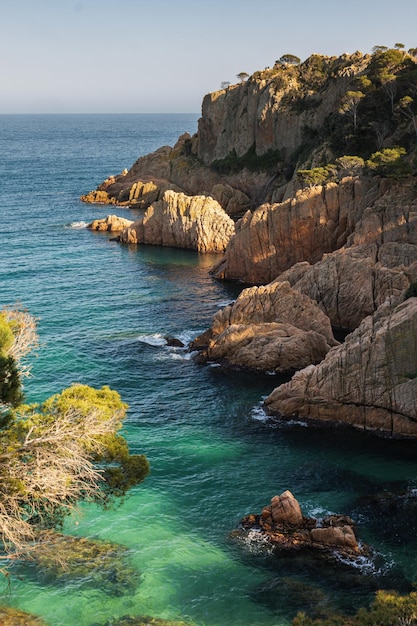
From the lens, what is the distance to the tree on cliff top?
2184 cm

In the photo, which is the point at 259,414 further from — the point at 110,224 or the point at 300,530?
the point at 110,224

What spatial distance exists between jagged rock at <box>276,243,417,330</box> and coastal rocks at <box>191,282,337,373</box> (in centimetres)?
464

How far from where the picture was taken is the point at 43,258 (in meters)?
83.1

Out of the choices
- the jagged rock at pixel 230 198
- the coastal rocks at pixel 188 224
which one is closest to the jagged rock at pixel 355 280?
the coastal rocks at pixel 188 224

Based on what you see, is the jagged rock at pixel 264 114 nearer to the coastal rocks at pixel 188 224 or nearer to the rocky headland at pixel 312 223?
the rocky headland at pixel 312 223

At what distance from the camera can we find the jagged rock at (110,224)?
333 feet

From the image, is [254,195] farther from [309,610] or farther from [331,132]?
[309,610]

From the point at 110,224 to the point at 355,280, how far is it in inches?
2137

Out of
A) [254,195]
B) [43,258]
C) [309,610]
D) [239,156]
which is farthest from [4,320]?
[239,156]

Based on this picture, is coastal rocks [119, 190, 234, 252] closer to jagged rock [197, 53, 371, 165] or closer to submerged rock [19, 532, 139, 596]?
jagged rock [197, 53, 371, 165]

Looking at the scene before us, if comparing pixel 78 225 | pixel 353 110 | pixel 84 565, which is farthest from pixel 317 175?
pixel 84 565

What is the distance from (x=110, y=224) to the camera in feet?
334

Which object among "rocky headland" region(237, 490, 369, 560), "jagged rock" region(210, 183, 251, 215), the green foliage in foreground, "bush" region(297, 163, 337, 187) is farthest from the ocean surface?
"jagged rock" region(210, 183, 251, 215)

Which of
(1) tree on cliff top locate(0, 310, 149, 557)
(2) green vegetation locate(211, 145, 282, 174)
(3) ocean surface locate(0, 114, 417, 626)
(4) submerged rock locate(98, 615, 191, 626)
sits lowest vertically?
(4) submerged rock locate(98, 615, 191, 626)
